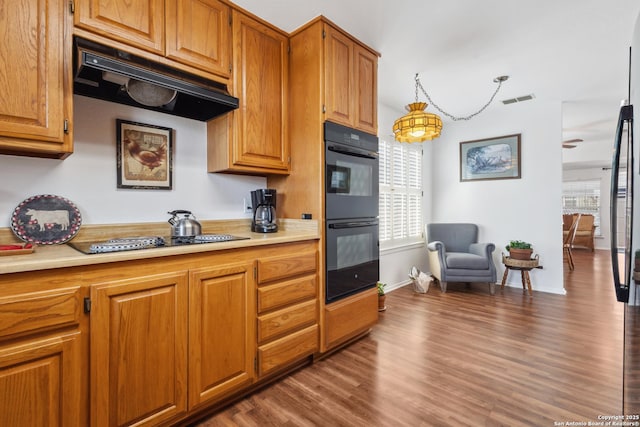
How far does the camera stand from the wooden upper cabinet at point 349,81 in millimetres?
2188

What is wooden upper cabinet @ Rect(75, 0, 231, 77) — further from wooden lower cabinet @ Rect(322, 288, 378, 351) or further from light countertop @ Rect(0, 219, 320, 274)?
wooden lower cabinet @ Rect(322, 288, 378, 351)

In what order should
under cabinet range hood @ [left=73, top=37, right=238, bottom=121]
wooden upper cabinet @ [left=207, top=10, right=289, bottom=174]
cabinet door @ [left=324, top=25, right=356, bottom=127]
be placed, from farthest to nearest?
cabinet door @ [left=324, top=25, right=356, bottom=127], wooden upper cabinet @ [left=207, top=10, right=289, bottom=174], under cabinet range hood @ [left=73, top=37, right=238, bottom=121]

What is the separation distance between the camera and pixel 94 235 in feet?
5.65

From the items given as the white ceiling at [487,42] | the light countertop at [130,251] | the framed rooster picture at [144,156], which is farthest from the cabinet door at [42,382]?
the white ceiling at [487,42]

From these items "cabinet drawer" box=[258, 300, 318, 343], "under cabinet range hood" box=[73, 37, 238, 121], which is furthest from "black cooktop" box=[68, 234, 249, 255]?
"under cabinet range hood" box=[73, 37, 238, 121]

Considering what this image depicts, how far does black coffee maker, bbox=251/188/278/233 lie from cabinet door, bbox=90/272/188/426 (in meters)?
0.82

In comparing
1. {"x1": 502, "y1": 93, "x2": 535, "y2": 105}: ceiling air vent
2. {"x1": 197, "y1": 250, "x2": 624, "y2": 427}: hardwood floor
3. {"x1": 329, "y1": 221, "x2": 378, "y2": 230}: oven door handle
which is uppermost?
{"x1": 502, "y1": 93, "x2": 535, "y2": 105}: ceiling air vent

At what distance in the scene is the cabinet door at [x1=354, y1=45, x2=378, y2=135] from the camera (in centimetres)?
244

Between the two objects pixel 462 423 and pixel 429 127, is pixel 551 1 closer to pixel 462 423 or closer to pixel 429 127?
pixel 429 127

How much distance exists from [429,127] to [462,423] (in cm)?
221

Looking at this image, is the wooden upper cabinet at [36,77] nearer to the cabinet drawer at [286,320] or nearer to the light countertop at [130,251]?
the light countertop at [130,251]

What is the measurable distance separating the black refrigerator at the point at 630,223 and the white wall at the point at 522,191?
3.31 meters

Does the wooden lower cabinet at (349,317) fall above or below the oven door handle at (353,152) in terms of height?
below

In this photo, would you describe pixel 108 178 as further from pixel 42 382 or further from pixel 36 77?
pixel 42 382
